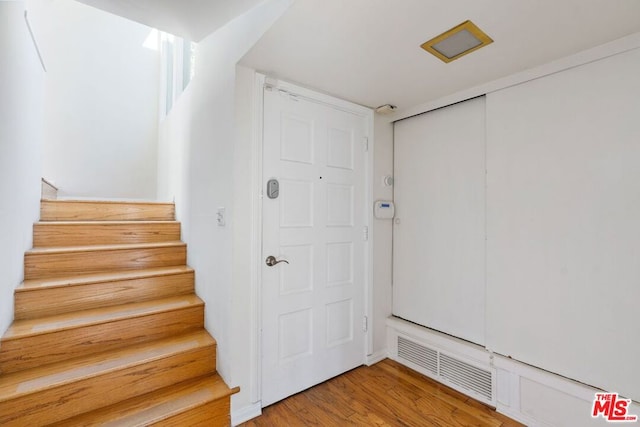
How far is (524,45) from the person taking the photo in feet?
5.11

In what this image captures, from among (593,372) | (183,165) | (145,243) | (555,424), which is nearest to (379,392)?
(555,424)

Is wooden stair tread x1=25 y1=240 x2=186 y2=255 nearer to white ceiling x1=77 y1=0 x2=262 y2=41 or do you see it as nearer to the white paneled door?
the white paneled door

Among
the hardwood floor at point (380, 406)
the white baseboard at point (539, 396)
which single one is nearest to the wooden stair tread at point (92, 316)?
the hardwood floor at point (380, 406)

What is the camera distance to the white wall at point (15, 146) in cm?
153

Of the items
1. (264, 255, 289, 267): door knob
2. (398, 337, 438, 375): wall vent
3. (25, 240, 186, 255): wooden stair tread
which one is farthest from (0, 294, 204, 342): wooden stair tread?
(398, 337, 438, 375): wall vent

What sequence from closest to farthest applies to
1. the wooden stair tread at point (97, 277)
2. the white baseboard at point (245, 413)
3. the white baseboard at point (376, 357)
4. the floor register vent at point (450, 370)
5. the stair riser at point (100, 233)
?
the white baseboard at point (245, 413), the wooden stair tread at point (97, 277), the floor register vent at point (450, 370), the stair riser at point (100, 233), the white baseboard at point (376, 357)

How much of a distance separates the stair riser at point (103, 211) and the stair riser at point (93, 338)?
1.28 metres

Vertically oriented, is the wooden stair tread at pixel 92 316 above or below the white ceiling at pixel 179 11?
below

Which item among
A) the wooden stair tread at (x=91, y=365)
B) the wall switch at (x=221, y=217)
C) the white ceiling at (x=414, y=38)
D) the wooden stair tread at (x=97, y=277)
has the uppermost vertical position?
the white ceiling at (x=414, y=38)

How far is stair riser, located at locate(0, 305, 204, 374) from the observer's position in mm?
1550

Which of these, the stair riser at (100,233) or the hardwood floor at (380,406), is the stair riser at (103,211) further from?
the hardwood floor at (380,406)

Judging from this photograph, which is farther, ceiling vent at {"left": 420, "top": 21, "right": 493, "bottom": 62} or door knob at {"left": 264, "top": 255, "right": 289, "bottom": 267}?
door knob at {"left": 264, "top": 255, "right": 289, "bottom": 267}

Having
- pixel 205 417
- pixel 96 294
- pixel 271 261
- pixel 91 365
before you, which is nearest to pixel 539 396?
pixel 271 261

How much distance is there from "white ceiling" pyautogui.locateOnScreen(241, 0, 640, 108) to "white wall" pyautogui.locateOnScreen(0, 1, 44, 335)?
1.26m
